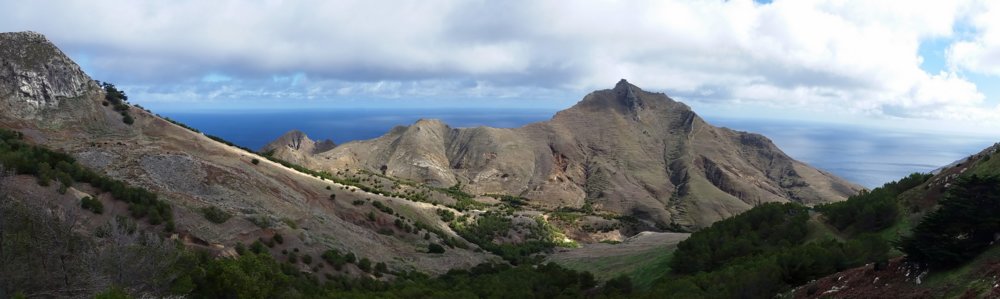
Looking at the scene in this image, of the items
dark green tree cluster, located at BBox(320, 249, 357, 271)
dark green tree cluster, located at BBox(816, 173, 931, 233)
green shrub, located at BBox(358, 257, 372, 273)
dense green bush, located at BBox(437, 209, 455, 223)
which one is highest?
dark green tree cluster, located at BBox(816, 173, 931, 233)

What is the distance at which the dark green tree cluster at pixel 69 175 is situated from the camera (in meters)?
43.3

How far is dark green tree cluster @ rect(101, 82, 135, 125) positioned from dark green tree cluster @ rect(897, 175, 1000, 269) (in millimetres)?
85847

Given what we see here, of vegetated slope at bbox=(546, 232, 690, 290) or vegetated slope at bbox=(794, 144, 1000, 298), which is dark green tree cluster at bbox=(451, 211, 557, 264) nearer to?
vegetated slope at bbox=(546, 232, 690, 290)

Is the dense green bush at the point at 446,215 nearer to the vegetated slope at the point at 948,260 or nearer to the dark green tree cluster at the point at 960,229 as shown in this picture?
the vegetated slope at the point at 948,260

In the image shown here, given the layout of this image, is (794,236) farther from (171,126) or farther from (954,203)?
(171,126)

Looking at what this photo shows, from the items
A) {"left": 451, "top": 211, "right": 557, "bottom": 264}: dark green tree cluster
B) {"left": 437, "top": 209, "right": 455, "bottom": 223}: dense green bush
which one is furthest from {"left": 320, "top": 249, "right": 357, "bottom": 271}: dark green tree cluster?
{"left": 437, "top": 209, "right": 455, "bottom": 223}: dense green bush

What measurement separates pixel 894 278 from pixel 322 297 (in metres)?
36.0

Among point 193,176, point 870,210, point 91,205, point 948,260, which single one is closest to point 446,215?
point 193,176

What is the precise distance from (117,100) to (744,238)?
85786 mm

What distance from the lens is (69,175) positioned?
45.9 metres

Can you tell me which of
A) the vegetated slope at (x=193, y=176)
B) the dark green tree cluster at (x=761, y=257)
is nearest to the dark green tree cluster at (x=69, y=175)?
the vegetated slope at (x=193, y=176)

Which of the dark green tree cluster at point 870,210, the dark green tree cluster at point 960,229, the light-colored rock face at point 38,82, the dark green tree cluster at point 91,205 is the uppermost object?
the light-colored rock face at point 38,82

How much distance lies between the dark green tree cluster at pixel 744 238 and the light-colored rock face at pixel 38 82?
77688 mm

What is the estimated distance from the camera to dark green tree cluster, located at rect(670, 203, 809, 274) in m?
53.3
